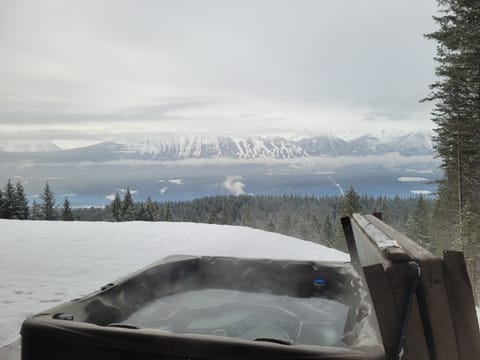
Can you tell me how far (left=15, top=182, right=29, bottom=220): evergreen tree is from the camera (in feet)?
66.7

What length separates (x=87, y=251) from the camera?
225 inches

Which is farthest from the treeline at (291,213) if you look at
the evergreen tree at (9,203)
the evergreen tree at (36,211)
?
the evergreen tree at (9,203)

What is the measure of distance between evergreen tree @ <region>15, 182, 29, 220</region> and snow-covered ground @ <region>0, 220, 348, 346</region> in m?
14.2

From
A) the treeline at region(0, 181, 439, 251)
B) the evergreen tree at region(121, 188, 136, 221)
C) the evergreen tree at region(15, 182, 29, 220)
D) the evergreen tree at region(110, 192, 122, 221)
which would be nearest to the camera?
the treeline at region(0, 181, 439, 251)

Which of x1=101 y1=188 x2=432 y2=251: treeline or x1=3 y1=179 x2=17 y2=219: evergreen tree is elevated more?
x1=3 y1=179 x2=17 y2=219: evergreen tree

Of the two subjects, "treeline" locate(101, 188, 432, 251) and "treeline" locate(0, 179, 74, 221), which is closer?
"treeline" locate(101, 188, 432, 251)

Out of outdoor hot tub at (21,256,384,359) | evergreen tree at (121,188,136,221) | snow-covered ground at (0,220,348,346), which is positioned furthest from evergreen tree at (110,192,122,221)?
Result: outdoor hot tub at (21,256,384,359)

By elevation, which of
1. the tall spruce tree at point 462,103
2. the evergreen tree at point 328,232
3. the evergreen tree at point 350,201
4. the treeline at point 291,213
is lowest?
the evergreen tree at point 328,232

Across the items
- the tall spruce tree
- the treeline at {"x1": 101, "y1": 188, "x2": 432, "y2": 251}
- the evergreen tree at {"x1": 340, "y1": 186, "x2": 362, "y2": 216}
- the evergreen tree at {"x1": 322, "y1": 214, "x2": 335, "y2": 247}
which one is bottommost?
the evergreen tree at {"x1": 322, "y1": 214, "x2": 335, "y2": 247}

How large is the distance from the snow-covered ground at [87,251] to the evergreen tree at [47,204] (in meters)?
19.1

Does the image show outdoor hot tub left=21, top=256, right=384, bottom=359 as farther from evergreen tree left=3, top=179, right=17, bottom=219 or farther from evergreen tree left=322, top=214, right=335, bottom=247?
evergreen tree left=322, top=214, right=335, bottom=247

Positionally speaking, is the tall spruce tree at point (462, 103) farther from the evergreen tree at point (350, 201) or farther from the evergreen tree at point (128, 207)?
the evergreen tree at point (128, 207)

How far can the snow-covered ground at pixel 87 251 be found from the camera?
3488 millimetres

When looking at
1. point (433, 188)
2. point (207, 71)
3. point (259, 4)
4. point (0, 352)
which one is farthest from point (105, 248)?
point (433, 188)
